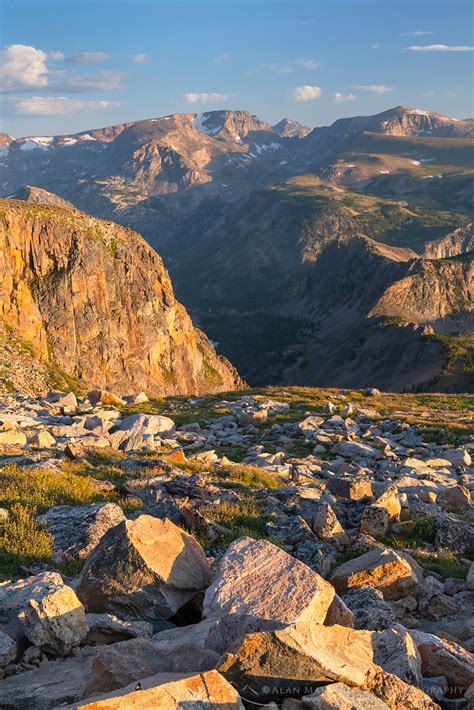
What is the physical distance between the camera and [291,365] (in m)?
158

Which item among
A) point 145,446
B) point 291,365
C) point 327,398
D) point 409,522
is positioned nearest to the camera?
point 409,522

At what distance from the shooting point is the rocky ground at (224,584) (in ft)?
19.4

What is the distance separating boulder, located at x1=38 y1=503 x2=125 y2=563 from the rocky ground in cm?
3

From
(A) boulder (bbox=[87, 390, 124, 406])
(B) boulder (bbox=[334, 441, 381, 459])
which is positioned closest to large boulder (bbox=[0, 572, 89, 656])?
(B) boulder (bbox=[334, 441, 381, 459])

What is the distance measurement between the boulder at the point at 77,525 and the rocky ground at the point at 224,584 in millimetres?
34

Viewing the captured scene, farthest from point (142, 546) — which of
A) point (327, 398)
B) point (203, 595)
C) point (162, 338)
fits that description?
point (162, 338)

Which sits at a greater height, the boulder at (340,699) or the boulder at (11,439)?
the boulder at (340,699)

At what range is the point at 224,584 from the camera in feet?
25.6

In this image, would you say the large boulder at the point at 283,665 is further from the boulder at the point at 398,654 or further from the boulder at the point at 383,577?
the boulder at the point at 383,577

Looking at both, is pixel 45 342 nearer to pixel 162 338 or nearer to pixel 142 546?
pixel 162 338

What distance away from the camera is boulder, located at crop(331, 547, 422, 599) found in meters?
9.73

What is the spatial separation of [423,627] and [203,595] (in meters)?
3.31

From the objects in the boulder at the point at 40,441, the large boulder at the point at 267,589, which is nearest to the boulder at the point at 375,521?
the large boulder at the point at 267,589

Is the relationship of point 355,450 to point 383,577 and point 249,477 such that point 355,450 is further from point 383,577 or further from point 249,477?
point 383,577
